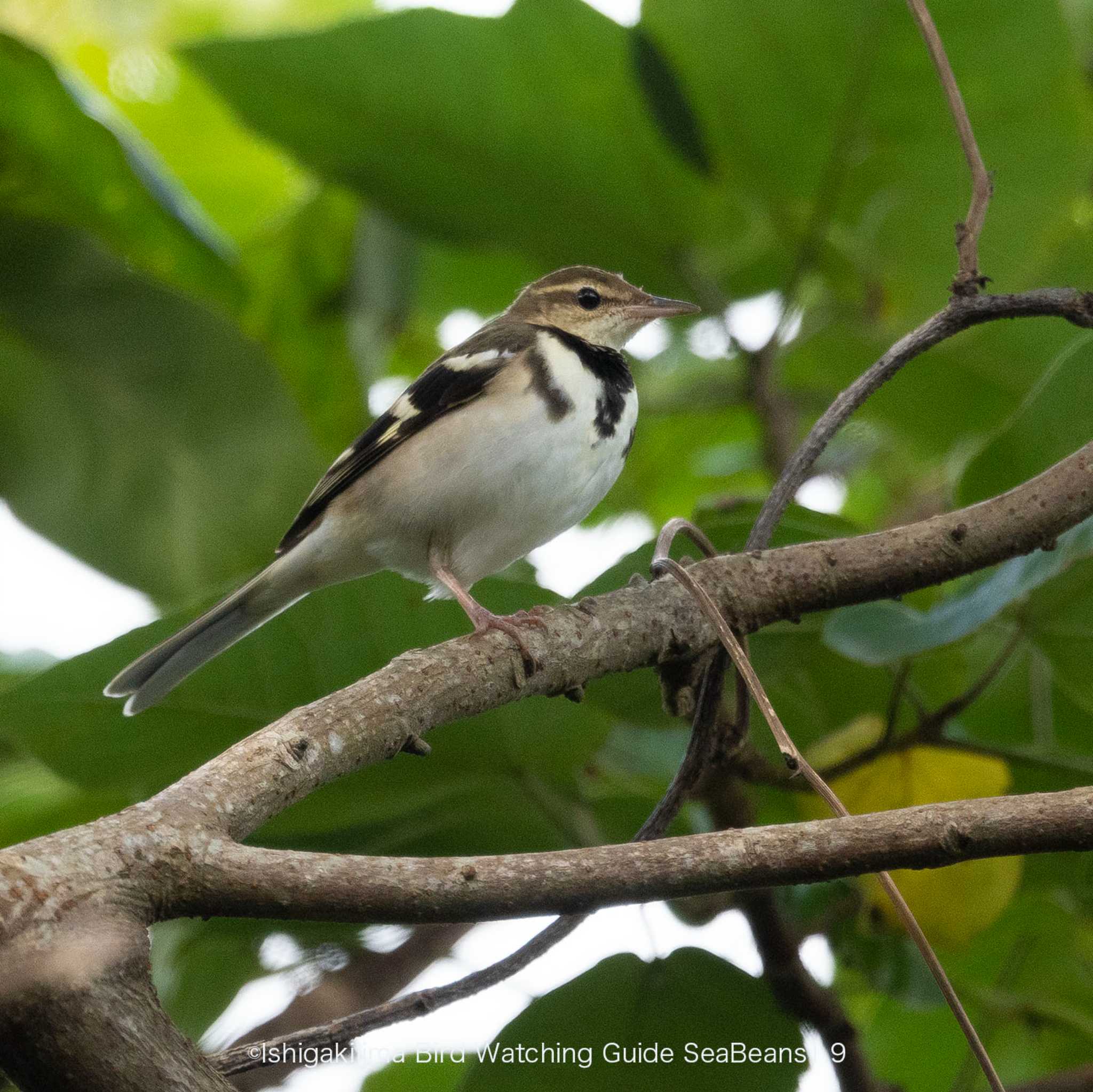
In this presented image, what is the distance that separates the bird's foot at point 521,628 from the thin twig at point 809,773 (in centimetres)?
27

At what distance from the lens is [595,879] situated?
4.73 feet

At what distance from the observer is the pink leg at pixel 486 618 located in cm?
229

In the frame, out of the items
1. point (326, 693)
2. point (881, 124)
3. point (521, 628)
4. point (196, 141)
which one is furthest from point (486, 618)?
point (196, 141)

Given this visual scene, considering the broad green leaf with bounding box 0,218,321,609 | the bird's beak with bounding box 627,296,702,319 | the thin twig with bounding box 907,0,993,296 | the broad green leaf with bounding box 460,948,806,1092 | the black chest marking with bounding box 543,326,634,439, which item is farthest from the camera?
the bird's beak with bounding box 627,296,702,319

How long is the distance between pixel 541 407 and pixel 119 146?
155 centimetres

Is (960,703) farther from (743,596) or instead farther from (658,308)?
(658,308)

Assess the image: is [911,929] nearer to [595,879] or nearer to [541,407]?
[595,879]

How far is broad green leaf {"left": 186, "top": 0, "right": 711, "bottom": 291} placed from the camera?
388 centimetres

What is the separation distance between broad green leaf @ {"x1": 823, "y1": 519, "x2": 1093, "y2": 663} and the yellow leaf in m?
0.26

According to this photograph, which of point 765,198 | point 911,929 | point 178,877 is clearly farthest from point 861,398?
point 765,198

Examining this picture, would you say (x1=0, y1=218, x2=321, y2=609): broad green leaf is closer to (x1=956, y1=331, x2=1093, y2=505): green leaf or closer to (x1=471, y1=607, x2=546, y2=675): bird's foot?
(x1=471, y1=607, x2=546, y2=675): bird's foot

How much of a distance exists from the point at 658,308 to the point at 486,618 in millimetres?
1571

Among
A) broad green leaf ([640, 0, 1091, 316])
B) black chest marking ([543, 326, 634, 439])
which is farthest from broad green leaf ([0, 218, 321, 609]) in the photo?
broad green leaf ([640, 0, 1091, 316])

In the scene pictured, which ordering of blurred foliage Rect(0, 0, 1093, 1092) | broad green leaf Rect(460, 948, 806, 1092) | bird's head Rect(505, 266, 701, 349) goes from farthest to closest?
bird's head Rect(505, 266, 701, 349) < blurred foliage Rect(0, 0, 1093, 1092) < broad green leaf Rect(460, 948, 806, 1092)
